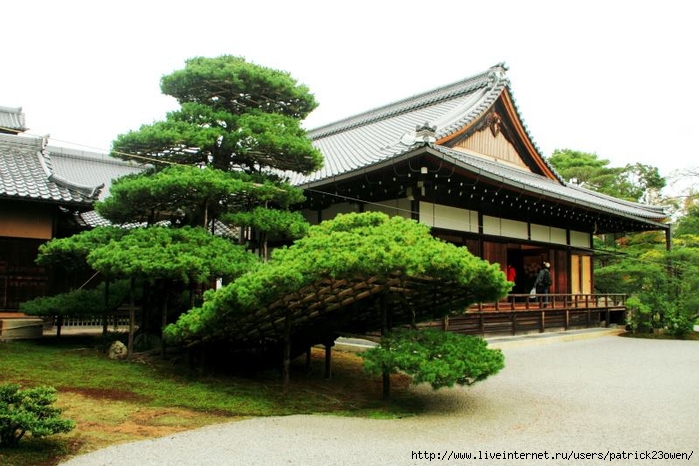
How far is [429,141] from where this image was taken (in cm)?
1058

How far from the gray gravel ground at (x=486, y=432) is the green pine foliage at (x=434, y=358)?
1.69 ft

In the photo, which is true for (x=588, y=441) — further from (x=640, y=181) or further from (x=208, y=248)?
(x=640, y=181)

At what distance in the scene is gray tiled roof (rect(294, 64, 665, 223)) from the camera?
13.0 meters

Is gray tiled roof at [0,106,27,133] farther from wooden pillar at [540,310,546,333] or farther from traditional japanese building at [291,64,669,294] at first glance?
wooden pillar at [540,310,546,333]

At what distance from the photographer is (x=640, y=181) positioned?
38.0m

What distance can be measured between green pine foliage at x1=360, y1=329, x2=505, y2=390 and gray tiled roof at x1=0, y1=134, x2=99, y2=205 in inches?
313

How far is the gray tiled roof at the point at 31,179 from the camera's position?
11258 mm

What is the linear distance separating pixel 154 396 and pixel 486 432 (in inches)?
163

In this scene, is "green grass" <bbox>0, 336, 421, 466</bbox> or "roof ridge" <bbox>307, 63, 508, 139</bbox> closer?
"green grass" <bbox>0, 336, 421, 466</bbox>

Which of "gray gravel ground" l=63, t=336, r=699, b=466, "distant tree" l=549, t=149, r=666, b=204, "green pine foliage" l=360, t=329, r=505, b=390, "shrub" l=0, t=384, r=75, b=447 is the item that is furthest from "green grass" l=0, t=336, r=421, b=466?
"distant tree" l=549, t=149, r=666, b=204

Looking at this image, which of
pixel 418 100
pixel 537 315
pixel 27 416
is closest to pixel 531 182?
pixel 537 315

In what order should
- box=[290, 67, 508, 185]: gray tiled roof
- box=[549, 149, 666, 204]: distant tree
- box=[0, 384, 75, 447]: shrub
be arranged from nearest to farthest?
1. box=[0, 384, 75, 447]: shrub
2. box=[290, 67, 508, 185]: gray tiled roof
3. box=[549, 149, 666, 204]: distant tree

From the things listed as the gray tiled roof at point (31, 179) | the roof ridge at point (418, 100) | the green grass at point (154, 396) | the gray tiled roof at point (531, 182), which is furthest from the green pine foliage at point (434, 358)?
the roof ridge at point (418, 100)

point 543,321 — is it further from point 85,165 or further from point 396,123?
point 85,165
